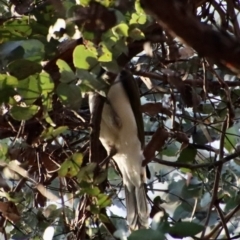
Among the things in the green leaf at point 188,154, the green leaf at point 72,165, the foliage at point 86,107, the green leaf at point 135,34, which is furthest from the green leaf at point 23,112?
the green leaf at point 188,154

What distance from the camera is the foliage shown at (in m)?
0.87

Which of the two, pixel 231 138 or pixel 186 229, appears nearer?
pixel 186 229

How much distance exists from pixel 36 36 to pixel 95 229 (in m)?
0.52

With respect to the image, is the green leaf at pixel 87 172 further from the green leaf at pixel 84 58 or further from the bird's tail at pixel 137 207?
the bird's tail at pixel 137 207

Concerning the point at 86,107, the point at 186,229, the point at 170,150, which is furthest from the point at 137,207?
the point at 186,229

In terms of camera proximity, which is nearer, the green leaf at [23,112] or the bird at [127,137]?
the green leaf at [23,112]

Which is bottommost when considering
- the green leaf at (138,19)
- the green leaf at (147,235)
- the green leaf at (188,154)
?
the green leaf at (147,235)

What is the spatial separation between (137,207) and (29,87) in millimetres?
671

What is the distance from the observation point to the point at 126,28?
2.80 ft

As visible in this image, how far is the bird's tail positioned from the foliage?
0.04 metres

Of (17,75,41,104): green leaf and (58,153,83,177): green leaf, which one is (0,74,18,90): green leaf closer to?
(17,75,41,104): green leaf

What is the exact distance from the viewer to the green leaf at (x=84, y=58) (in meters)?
0.88

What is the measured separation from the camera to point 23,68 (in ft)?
3.04

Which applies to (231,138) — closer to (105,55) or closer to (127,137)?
(127,137)
